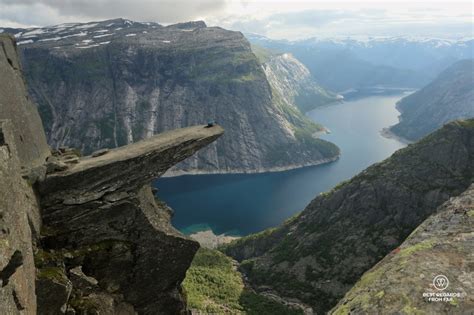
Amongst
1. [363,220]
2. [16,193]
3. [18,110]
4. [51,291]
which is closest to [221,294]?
[363,220]

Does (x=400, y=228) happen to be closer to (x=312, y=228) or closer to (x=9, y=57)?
(x=312, y=228)

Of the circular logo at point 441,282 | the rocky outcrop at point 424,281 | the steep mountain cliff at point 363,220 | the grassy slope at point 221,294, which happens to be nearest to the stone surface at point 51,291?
the rocky outcrop at point 424,281


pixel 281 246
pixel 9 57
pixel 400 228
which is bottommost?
pixel 281 246

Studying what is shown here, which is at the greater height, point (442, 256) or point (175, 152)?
point (175, 152)

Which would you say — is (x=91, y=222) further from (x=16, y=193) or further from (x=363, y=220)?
(x=363, y=220)

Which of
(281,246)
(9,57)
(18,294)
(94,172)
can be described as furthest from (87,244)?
(281,246)

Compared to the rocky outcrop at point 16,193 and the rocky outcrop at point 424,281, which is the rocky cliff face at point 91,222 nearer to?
the rocky outcrop at point 16,193
